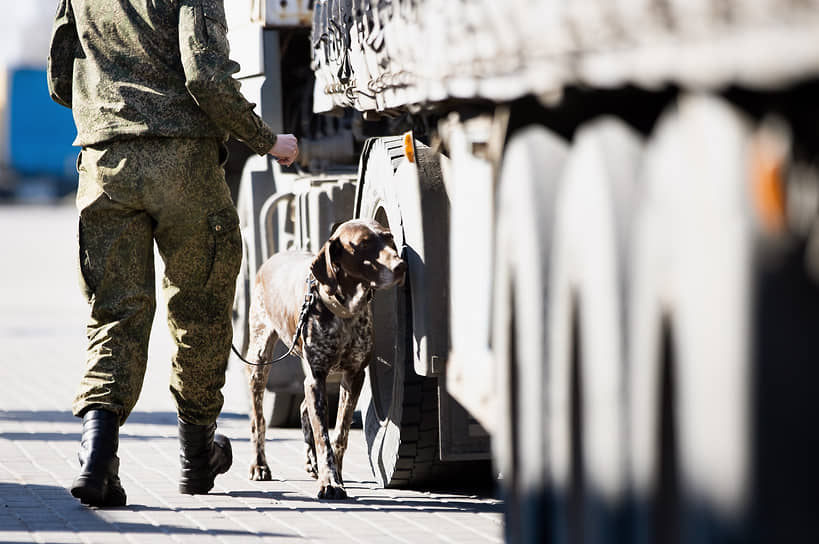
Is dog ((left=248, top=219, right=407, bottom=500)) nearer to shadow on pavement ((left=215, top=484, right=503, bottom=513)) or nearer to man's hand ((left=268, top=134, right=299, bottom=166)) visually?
shadow on pavement ((left=215, top=484, right=503, bottom=513))

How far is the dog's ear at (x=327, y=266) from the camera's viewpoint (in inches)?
261

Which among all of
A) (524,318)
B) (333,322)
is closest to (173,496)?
(333,322)

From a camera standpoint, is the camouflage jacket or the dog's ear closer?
the camouflage jacket

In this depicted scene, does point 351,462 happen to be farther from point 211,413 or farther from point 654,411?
point 654,411

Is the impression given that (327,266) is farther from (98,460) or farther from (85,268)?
(98,460)

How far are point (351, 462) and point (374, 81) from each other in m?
2.53

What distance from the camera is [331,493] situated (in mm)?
6609

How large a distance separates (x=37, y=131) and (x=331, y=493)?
45945 mm

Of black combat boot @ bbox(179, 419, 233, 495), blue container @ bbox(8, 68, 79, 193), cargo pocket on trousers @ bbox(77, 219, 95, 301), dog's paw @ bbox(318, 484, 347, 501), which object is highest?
blue container @ bbox(8, 68, 79, 193)

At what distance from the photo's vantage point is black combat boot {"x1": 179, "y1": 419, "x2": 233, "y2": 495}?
21.5ft

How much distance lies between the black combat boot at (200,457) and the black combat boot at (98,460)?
1.41ft

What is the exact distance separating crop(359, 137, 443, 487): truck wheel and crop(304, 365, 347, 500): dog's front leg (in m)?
0.25

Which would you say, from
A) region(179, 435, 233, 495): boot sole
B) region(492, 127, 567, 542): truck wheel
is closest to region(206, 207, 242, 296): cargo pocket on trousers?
region(179, 435, 233, 495): boot sole

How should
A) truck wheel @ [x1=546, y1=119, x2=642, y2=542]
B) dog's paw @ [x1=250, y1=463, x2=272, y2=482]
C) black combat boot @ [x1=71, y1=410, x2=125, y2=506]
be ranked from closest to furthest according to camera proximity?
truck wheel @ [x1=546, y1=119, x2=642, y2=542], black combat boot @ [x1=71, y1=410, x2=125, y2=506], dog's paw @ [x1=250, y1=463, x2=272, y2=482]
